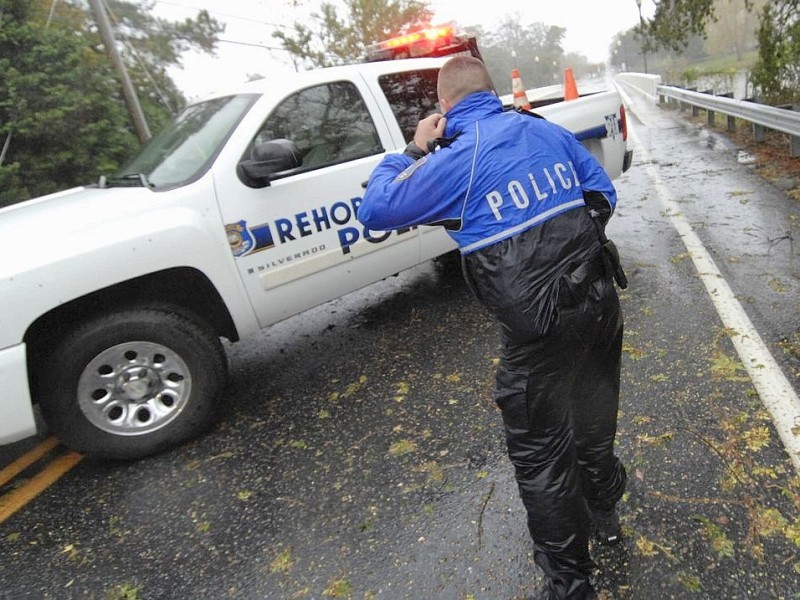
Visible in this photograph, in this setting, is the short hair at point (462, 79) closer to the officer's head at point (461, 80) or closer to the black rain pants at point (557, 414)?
the officer's head at point (461, 80)

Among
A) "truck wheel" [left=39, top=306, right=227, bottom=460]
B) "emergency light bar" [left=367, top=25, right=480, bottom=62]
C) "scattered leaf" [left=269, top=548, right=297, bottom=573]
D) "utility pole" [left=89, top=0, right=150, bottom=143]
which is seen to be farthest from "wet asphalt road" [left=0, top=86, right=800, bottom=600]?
"utility pole" [left=89, top=0, right=150, bottom=143]

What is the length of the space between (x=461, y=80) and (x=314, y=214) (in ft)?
6.01

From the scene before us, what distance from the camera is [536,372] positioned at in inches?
71.5

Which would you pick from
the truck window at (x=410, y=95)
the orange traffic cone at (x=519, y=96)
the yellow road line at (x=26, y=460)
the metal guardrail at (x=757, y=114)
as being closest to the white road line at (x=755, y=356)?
the orange traffic cone at (x=519, y=96)

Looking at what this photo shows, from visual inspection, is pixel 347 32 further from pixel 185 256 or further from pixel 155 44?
pixel 185 256

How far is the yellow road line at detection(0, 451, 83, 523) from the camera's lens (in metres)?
2.96

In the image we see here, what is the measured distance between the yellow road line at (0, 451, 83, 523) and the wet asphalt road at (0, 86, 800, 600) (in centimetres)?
8

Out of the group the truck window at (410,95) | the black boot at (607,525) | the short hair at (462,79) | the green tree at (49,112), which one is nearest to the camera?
the short hair at (462,79)

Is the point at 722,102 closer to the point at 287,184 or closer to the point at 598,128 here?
the point at 598,128

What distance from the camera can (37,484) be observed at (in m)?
3.12

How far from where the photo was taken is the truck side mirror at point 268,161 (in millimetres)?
3127

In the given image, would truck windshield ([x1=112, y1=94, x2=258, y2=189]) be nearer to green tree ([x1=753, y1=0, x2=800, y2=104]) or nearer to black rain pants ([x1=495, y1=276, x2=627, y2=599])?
black rain pants ([x1=495, y1=276, x2=627, y2=599])

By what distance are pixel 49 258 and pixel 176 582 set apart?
1603 mm

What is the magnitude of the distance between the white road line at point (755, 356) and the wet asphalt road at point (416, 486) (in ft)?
0.18
